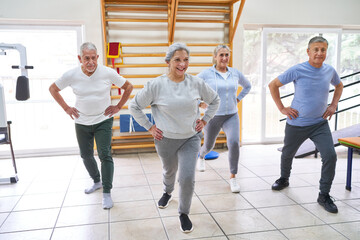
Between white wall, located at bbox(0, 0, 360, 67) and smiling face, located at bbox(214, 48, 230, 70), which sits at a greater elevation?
white wall, located at bbox(0, 0, 360, 67)

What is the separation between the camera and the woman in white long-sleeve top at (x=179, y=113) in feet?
6.60

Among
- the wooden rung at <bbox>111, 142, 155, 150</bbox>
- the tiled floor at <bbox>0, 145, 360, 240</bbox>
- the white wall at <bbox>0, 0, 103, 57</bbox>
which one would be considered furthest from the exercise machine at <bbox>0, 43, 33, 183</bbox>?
the wooden rung at <bbox>111, 142, 155, 150</bbox>

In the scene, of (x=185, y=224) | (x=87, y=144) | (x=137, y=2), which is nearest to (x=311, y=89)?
(x=185, y=224)

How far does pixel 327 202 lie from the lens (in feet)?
8.25

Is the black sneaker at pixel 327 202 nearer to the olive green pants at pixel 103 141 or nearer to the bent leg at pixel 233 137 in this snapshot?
the bent leg at pixel 233 137

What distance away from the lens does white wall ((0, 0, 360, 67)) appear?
4047mm

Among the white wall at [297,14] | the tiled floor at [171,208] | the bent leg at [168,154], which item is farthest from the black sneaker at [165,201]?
the white wall at [297,14]

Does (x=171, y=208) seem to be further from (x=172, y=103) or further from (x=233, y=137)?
(x=172, y=103)

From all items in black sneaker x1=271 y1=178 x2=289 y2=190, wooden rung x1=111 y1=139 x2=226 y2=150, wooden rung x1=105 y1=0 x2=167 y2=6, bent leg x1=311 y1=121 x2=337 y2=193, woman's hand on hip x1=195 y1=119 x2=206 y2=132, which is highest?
wooden rung x1=105 y1=0 x2=167 y2=6

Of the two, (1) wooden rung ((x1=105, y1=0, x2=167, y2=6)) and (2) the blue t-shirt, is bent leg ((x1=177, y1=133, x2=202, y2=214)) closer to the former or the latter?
(2) the blue t-shirt

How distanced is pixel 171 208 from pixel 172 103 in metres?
1.04

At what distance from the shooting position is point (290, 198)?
2.76 meters

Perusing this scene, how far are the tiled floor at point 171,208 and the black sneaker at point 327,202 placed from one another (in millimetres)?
46

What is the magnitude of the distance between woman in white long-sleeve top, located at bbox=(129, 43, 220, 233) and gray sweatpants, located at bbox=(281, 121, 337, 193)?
3.37ft
